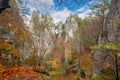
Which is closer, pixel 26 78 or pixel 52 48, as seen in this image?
pixel 26 78

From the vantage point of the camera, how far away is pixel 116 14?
19188 millimetres

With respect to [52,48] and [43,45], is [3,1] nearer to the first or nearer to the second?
[43,45]

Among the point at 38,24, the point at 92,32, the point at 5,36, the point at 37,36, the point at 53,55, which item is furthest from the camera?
the point at 53,55

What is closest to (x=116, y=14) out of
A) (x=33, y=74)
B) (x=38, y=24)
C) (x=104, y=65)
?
(x=104, y=65)

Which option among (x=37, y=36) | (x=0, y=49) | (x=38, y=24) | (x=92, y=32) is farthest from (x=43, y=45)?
(x=0, y=49)

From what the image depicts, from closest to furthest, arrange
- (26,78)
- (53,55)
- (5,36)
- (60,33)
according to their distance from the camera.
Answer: (26,78) → (5,36) → (53,55) → (60,33)

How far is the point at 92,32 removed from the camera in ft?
112

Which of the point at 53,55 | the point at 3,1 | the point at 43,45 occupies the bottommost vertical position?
the point at 53,55

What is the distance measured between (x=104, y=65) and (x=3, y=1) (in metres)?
11.5

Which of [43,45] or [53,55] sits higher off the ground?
[43,45]

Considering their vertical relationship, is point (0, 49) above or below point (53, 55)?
above

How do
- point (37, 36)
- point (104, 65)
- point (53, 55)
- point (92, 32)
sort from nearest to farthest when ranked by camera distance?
1. point (104, 65)
2. point (92, 32)
3. point (37, 36)
4. point (53, 55)

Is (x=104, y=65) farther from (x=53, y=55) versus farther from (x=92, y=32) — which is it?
(x=53, y=55)

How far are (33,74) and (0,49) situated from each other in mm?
8341
